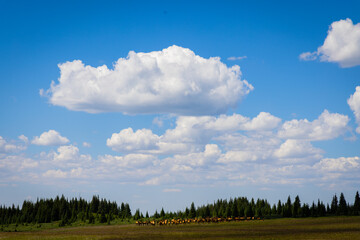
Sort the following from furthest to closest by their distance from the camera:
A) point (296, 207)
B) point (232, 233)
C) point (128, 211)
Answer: point (128, 211), point (296, 207), point (232, 233)

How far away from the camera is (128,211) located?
616 feet

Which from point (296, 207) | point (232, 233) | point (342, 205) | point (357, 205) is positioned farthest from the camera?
point (342, 205)

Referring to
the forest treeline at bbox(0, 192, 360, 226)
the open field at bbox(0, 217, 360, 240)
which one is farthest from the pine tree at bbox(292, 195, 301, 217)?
the open field at bbox(0, 217, 360, 240)

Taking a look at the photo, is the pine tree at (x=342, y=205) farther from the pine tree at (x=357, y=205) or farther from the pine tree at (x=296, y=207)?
the pine tree at (x=296, y=207)

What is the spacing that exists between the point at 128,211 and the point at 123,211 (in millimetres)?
2665

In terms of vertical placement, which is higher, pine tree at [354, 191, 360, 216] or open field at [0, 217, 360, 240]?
pine tree at [354, 191, 360, 216]

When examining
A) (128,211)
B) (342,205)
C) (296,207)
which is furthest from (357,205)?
(128,211)

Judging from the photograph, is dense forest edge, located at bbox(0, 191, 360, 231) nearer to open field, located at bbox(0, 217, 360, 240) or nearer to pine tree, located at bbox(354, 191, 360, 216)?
pine tree, located at bbox(354, 191, 360, 216)

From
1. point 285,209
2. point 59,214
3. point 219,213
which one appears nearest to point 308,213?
point 285,209

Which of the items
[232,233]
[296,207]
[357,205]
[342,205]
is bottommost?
[232,233]

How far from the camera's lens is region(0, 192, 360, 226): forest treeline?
147875 mm

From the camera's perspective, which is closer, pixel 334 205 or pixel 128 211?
pixel 334 205

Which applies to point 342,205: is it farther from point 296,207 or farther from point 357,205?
point 296,207

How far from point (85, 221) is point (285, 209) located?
3096 inches
